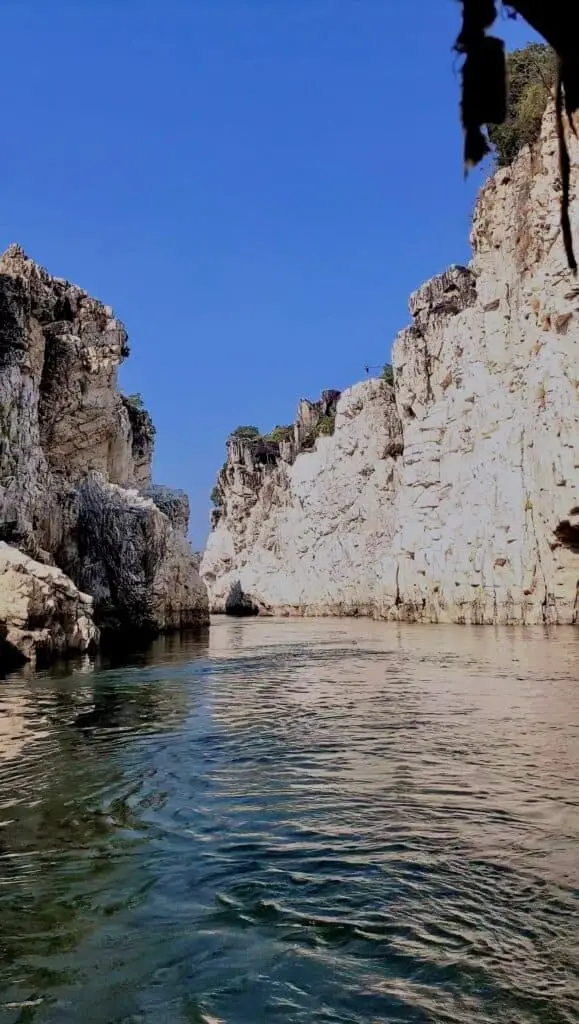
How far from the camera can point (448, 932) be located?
415cm

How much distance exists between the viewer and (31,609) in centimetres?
1869

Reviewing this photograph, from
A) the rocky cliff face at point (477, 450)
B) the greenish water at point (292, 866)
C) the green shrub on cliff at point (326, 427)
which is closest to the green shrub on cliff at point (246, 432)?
the green shrub on cliff at point (326, 427)

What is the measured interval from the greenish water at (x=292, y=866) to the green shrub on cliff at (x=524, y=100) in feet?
107

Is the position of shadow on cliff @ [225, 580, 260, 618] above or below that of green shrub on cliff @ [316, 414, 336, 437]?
below

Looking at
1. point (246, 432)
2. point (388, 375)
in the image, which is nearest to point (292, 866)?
point (388, 375)

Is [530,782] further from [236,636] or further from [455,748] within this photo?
[236,636]

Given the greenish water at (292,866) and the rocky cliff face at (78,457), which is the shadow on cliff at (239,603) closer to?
the rocky cliff face at (78,457)

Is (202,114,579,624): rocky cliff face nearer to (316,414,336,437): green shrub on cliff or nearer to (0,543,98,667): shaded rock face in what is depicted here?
(316,414,336,437): green shrub on cliff

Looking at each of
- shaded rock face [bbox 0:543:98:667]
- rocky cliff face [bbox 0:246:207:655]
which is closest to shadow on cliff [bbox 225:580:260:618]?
rocky cliff face [bbox 0:246:207:655]

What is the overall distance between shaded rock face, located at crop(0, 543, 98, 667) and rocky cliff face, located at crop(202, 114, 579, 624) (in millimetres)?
16939

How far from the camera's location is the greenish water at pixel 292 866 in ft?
11.8

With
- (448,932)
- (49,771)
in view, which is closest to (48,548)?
(49,771)

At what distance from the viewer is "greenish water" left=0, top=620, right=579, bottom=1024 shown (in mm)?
3596

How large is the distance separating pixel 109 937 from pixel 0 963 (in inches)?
21.9
